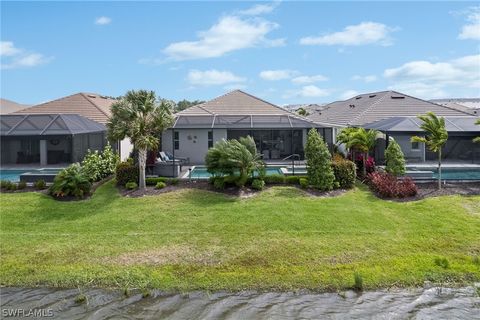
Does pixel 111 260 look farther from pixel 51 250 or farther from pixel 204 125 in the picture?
pixel 204 125

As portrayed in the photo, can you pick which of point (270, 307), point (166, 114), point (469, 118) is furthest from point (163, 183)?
point (469, 118)

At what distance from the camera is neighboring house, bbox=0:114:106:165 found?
2550cm

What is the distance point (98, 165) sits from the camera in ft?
69.3

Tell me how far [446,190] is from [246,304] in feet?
41.6

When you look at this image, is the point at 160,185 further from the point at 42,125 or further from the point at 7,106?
the point at 7,106

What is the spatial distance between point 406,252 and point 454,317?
3426mm

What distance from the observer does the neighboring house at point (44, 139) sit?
25500 mm

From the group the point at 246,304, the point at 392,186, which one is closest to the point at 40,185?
the point at 246,304

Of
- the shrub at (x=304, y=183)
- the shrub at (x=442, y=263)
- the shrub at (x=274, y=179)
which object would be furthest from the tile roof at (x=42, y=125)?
the shrub at (x=442, y=263)

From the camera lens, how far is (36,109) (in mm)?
33500

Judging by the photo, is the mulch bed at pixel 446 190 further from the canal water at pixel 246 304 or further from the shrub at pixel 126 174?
the shrub at pixel 126 174

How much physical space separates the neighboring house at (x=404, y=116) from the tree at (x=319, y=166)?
7.23m

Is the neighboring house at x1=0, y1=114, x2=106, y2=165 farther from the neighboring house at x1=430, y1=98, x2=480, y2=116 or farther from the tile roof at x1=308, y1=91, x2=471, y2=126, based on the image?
the neighboring house at x1=430, y1=98, x2=480, y2=116

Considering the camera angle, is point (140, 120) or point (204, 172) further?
point (204, 172)
